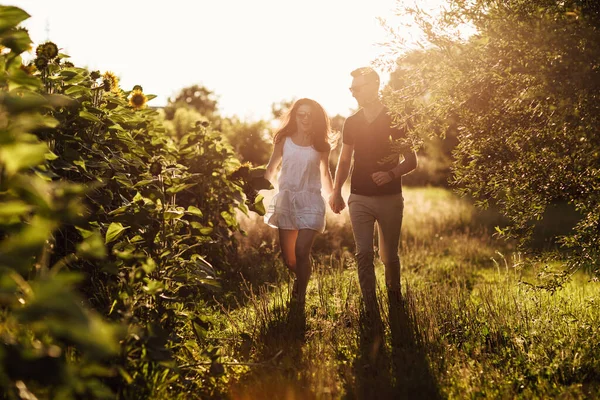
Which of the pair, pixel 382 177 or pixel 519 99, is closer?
pixel 519 99

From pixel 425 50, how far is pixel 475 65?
50 cm

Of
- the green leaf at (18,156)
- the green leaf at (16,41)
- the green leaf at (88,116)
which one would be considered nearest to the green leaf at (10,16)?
the green leaf at (16,41)

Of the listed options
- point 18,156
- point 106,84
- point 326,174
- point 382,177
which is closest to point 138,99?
point 106,84

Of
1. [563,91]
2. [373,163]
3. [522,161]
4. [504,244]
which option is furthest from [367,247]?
[504,244]

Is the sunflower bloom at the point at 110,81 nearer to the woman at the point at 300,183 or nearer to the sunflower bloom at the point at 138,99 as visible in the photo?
the sunflower bloom at the point at 138,99

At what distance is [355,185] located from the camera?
5.84 m

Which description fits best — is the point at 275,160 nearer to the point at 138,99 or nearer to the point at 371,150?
the point at 371,150

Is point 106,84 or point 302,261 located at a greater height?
point 106,84

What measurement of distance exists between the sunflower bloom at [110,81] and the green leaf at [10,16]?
2422 mm

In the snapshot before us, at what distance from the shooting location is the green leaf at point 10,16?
2.20 meters

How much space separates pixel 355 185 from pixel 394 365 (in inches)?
87.1

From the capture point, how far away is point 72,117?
4109 millimetres

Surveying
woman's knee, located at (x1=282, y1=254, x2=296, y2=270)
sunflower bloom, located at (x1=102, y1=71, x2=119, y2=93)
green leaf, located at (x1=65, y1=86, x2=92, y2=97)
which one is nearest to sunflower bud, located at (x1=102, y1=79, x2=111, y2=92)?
sunflower bloom, located at (x1=102, y1=71, x2=119, y2=93)

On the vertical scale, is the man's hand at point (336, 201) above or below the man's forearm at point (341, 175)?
below
